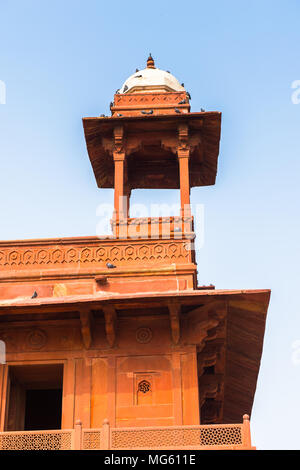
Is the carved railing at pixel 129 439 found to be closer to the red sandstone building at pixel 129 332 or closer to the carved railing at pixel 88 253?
the red sandstone building at pixel 129 332

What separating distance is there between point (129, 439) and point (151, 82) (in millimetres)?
9348

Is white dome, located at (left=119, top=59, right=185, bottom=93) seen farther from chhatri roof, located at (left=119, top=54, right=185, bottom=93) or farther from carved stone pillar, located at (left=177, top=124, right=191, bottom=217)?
carved stone pillar, located at (left=177, top=124, right=191, bottom=217)

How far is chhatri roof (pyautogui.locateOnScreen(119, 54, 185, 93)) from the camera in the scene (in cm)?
2022

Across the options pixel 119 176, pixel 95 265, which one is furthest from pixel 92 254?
pixel 119 176

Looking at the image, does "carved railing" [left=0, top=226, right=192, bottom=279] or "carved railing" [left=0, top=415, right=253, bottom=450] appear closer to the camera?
"carved railing" [left=0, top=415, right=253, bottom=450]

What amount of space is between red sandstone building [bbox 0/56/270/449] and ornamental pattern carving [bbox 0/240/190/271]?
0.06ft

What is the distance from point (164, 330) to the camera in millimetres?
15445

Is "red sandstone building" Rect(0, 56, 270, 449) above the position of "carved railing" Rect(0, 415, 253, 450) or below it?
above

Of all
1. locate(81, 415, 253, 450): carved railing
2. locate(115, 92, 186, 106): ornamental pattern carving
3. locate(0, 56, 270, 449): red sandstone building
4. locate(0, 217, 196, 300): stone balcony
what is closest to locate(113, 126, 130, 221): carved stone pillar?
locate(0, 56, 270, 449): red sandstone building

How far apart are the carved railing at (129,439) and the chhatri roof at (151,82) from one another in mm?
8946

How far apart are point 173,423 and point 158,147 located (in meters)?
6.98

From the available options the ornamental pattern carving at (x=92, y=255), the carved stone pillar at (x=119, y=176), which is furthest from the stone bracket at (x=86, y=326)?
the carved stone pillar at (x=119, y=176)

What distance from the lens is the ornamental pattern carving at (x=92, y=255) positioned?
53.6ft
